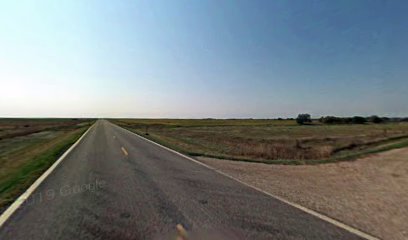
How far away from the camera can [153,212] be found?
5156mm

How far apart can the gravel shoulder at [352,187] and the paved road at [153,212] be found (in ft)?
2.44

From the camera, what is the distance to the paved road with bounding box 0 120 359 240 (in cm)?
429

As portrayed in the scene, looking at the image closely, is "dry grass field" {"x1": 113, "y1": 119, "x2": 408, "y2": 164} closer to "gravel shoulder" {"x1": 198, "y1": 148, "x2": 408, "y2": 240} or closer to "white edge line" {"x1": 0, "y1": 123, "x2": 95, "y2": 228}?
"gravel shoulder" {"x1": 198, "y1": 148, "x2": 408, "y2": 240}

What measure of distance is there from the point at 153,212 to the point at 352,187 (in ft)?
18.7

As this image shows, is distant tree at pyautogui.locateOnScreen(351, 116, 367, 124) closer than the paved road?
No

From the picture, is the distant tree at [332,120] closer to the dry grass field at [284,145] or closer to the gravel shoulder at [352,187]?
the dry grass field at [284,145]

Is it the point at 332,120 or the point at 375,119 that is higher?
the point at 375,119

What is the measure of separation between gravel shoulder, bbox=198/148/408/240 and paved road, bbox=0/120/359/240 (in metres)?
0.74

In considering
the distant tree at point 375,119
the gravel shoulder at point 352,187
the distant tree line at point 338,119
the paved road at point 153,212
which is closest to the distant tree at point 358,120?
the distant tree line at point 338,119

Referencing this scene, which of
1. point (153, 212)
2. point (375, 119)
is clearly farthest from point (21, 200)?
point (375, 119)

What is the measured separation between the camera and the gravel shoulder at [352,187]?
510cm

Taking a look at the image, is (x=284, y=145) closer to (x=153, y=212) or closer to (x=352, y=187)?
(x=352, y=187)

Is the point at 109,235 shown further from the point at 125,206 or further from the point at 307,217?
the point at 307,217

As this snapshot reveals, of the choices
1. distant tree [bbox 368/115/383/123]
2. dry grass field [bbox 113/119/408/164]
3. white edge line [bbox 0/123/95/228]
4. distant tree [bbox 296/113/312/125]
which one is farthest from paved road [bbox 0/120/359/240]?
distant tree [bbox 368/115/383/123]
